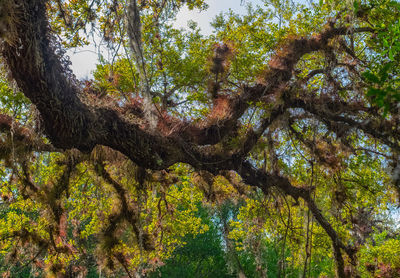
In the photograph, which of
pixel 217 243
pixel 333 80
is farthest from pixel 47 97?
pixel 217 243

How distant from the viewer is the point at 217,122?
413cm

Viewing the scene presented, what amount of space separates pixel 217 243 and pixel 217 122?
17067 mm

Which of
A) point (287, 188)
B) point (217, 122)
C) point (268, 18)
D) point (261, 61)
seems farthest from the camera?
point (268, 18)

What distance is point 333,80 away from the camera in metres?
4.51

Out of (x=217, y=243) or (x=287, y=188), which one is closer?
(x=287, y=188)

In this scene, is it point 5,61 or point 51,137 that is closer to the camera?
point 5,61

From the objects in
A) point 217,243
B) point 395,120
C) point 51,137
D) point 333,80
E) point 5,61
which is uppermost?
point 217,243

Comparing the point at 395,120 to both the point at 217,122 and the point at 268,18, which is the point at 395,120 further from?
the point at 268,18

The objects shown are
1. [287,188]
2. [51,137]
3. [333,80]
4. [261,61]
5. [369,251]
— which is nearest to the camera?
[51,137]

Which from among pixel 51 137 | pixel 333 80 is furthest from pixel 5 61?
pixel 333 80

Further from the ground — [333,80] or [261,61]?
[261,61]

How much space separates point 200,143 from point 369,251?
8503mm

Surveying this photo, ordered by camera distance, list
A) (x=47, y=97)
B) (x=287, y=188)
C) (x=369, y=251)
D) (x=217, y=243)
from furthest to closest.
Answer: (x=217, y=243) < (x=369, y=251) < (x=287, y=188) < (x=47, y=97)

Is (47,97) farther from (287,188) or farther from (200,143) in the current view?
(287,188)
